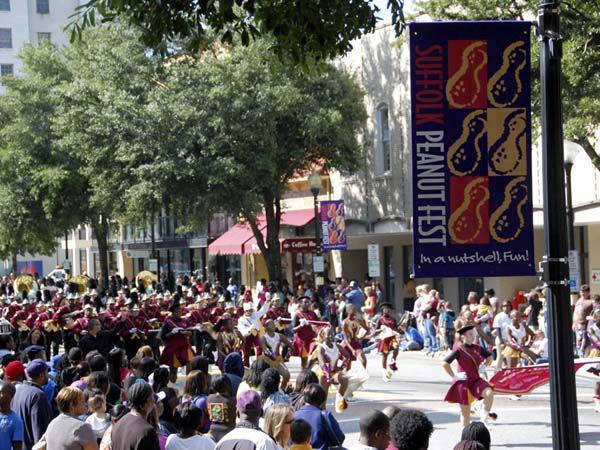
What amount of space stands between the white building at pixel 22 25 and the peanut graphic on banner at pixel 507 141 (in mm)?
85876

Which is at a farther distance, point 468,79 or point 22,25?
point 22,25

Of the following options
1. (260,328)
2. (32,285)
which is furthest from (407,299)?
(32,285)

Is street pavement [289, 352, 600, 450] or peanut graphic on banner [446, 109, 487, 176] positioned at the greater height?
peanut graphic on banner [446, 109, 487, 176]

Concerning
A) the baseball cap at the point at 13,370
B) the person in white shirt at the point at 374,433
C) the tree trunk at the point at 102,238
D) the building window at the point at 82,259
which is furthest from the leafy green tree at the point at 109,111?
the building window at the point at 82,259

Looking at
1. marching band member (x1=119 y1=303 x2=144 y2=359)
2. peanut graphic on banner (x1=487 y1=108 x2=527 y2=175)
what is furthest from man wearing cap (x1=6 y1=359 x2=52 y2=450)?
marching band member (x1=119 y1=303 x2=144 y2=359)

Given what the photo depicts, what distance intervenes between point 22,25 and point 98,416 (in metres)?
87.1

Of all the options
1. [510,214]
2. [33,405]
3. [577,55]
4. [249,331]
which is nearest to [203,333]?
[249,331]

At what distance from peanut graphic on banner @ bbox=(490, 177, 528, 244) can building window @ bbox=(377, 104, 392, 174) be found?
2995cm

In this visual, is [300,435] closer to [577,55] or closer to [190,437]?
[190,437]

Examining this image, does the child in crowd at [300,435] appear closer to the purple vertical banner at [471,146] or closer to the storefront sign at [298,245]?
the purple vertical banner at [471,146]

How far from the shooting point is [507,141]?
288 inches

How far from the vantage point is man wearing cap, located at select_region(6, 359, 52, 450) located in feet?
30.6

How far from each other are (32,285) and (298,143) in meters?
15.2

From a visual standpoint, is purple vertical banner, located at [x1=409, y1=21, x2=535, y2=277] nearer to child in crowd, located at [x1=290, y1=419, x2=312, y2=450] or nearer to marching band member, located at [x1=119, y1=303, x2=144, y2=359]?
child in crowd, located at [x1=290, y1=419, x2=312, y2=450]
